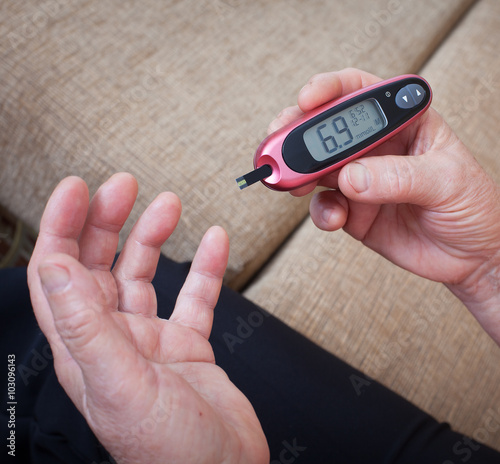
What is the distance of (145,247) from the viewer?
0.69 metres

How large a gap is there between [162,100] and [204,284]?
1.78 feet

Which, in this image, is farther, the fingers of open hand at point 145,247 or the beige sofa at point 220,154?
the beige sofa at point 220,154

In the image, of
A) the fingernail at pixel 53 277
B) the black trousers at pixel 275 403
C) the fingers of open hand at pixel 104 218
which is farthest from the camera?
the black trousers at pixel 275 403

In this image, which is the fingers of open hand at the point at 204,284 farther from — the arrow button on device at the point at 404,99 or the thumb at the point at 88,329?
the arrow button on device at the point at 404,99

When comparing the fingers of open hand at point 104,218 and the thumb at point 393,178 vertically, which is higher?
the thumb at point 393,178

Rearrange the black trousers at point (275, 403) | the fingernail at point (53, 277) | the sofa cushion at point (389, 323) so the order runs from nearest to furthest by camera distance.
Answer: the fingernail at point (53, 277)
the black trousers at point (275, 403)
the sofa cushion at point (389, 323)

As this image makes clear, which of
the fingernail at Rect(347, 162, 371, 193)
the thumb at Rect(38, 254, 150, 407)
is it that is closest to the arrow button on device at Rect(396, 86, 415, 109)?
the fingernail at Rect(347, 162, 371, 193)

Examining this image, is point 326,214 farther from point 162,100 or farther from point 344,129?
point 162,100

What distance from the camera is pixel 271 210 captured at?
107 cm

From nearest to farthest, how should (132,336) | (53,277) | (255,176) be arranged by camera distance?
(53,277), (132,336), (255,176)

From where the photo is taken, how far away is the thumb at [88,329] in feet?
1.58

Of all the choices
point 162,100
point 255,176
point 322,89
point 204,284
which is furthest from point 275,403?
point 162,100

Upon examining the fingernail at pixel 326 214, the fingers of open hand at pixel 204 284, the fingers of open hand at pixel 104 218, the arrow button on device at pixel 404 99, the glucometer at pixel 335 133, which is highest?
the arrow button on device at pixel 404 99

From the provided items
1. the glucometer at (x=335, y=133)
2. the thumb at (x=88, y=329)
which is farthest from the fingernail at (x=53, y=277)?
the glucometer at (x=335, y=133)
